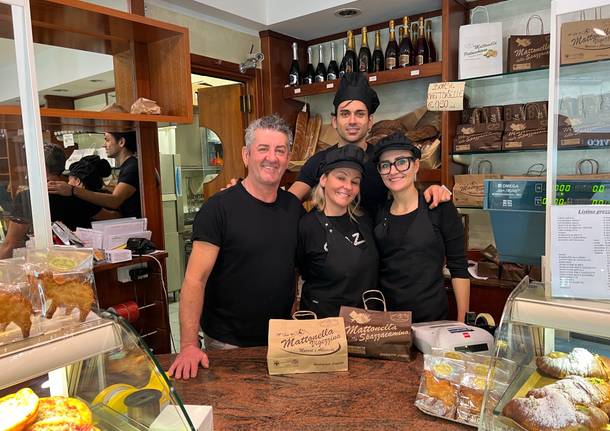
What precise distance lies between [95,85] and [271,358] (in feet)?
7.10

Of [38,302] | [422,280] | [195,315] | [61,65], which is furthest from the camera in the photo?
[61,65]

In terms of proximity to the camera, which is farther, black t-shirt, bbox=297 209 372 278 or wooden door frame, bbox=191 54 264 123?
wooden door frame, bbox=191 54 264 123

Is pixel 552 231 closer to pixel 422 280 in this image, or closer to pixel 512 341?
pixel 512 341

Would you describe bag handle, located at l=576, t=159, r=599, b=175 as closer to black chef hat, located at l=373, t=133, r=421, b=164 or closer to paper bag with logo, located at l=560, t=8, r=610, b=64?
paper bag with logo, located at l=560, t=8, r=610, b=64

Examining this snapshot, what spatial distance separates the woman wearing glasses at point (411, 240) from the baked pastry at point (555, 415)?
90cm

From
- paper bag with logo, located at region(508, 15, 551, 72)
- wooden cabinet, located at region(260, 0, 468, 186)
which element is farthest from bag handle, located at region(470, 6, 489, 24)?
paper bag with logo, located at region(508, 15, 551, 72)

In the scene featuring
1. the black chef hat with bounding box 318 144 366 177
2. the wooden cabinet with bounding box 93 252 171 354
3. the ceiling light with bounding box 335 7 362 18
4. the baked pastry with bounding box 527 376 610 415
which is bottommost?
the wooden cabinet with bounding box 93 252 171 354

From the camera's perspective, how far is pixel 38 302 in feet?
3.07

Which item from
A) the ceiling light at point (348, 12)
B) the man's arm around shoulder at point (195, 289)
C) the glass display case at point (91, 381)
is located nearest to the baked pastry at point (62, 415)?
the glass display case at point (91, 381)

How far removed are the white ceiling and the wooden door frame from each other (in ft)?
1.04

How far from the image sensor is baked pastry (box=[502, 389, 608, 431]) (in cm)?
92

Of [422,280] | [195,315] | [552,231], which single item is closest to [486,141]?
[422,280]

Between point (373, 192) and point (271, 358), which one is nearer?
point (271, 358)

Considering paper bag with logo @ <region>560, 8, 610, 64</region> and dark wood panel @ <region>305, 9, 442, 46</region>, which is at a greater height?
dark wood panel @ <region>305, 9, 442, 46</region>
